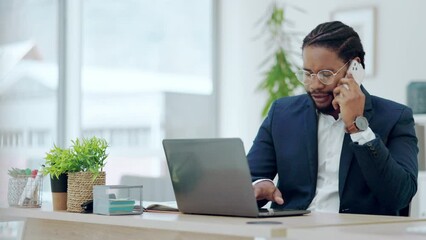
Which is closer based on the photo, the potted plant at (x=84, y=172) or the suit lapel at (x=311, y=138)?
the potted plant at (x=84, y=172)

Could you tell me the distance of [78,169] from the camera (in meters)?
2.51

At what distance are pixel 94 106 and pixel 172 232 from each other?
3.50m

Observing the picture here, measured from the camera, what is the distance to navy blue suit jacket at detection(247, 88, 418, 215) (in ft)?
8.03

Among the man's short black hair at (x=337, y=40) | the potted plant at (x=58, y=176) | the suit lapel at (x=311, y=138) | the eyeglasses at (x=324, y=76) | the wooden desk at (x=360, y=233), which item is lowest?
the wooden desk at (x=360, y=233)

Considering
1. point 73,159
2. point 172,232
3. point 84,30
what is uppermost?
point 84,30

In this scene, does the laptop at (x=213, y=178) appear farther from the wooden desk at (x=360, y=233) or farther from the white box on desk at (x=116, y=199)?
the wooden desk at (x=360, y=233)

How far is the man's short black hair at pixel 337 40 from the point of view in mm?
2619

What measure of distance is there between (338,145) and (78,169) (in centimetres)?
82

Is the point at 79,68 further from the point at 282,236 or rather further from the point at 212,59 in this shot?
the point at 282,236

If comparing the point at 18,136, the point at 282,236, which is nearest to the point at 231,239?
the point at 282,236

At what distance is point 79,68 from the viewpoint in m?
5.39

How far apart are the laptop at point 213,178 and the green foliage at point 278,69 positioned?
3.16 meters

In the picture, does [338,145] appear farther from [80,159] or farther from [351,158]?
[80,159]

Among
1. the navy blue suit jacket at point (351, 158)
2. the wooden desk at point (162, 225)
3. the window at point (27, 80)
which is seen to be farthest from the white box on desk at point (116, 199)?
the window at point (27, 80)
